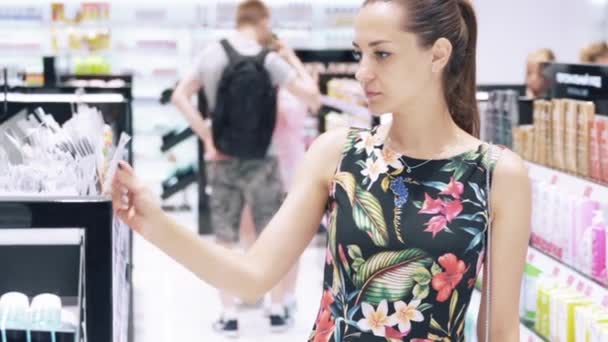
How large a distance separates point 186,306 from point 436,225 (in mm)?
4989

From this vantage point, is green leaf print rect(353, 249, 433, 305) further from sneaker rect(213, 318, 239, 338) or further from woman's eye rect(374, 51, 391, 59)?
sneaker rect(213, 318, 239, 338)

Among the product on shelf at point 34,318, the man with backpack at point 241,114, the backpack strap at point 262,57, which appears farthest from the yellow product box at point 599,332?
the backpack strap at point 262,57

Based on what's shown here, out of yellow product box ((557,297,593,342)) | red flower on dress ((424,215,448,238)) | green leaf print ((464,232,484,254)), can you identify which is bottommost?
yellow product box ((557,297,593,342))

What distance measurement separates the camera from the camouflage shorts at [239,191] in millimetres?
6133

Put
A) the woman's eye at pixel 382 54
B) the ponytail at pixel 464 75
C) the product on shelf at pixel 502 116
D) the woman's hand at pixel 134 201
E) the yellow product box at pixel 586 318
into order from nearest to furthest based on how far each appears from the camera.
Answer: the woman's hand at pixel 134 201
the woman's eye at pixel 382 54
the ponytail at pixel 464 75
the yellow product box at pixel 586 318
the product on shelf at pixel 502 116

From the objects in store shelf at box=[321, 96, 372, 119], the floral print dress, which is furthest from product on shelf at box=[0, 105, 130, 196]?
store shelf at box=[321, 96, 372, 119]

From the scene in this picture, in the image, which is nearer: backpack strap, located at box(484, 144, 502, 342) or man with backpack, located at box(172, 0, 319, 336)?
backpack strap, located at box(484, 144, 502, 342)

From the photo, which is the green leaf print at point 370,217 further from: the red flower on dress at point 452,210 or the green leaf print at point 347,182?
the red flower on dress at point 452,210

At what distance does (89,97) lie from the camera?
5543 millimetres

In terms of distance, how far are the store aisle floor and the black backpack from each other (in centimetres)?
Answer: 105

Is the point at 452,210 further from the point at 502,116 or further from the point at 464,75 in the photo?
the point at 502,116

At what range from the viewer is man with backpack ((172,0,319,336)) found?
6.04 meters

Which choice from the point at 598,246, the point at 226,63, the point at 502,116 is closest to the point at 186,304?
the point at 226,63

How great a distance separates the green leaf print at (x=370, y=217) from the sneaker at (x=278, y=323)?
421 centimetres
